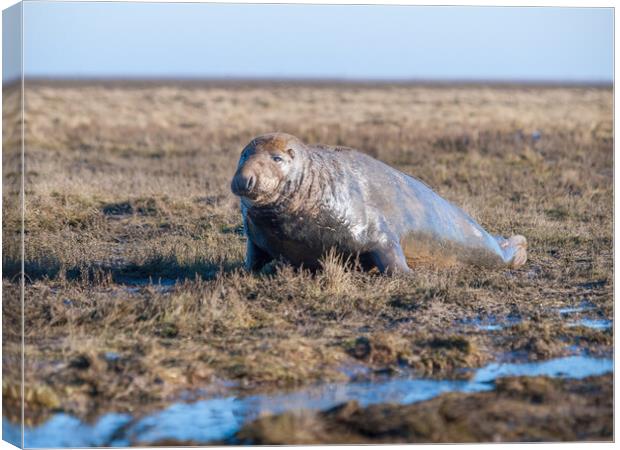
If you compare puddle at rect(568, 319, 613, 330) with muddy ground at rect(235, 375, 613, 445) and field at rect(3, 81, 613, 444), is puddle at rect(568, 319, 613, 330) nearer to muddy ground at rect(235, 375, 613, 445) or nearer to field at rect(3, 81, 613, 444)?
field at rect(3, 81, 613, 444)

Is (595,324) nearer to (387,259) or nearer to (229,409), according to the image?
(387,259)

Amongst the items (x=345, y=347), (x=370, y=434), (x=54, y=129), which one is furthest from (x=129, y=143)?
(x=370, y=434)

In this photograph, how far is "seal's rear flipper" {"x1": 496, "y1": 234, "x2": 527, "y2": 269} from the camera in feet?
41.4

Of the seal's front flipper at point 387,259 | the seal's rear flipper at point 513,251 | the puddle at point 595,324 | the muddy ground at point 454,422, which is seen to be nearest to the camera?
the muddy ground at point 454,422

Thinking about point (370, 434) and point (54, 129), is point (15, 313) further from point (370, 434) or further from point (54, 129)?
point (54, 129)

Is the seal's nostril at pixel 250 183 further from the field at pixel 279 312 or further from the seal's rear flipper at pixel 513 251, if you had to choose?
the seal's rear flipper at pixel 513 251

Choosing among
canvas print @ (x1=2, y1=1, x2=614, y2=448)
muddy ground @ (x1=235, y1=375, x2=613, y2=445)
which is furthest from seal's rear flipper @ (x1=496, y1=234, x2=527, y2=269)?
muddy ground @ (x1=235, y1=375, x2=613, y2=445)

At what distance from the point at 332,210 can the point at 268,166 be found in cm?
85

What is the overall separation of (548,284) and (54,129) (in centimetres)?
2119

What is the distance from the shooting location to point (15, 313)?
319 inches

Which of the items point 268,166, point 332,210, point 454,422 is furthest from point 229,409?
point 332,210

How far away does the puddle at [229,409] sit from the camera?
7.43 meters

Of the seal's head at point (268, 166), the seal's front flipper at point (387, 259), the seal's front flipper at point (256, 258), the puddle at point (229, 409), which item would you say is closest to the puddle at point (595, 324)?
the puddle at point (229, 409)

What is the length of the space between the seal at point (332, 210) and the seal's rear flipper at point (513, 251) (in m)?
0.75
